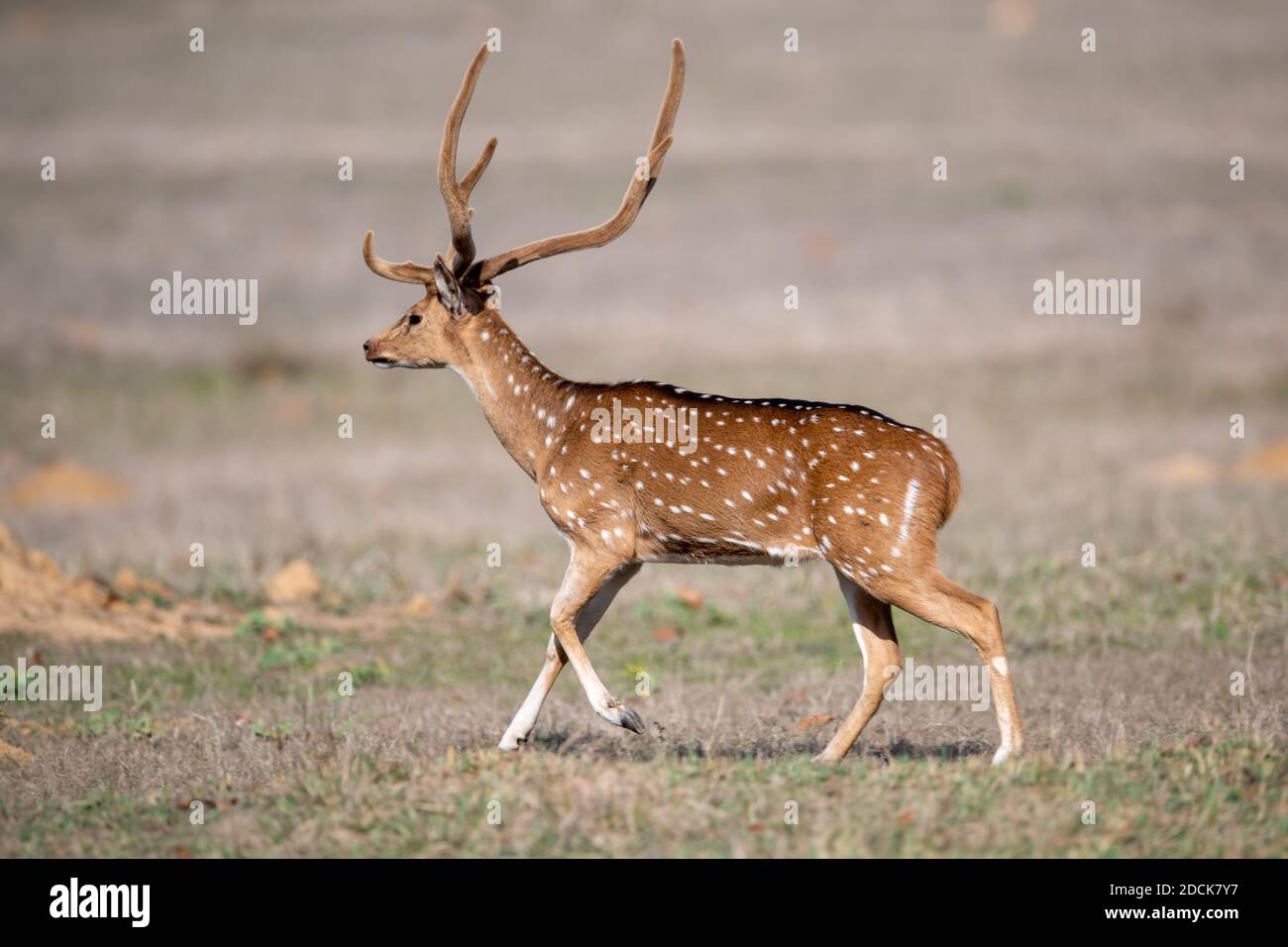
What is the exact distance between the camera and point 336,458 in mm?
24516

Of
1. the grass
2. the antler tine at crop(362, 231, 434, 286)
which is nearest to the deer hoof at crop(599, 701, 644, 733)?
the grass

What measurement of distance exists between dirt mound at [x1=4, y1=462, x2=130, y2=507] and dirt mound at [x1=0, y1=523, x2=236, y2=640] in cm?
875

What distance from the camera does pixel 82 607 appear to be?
43.7ft

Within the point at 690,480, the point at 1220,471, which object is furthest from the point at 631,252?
the point at 690,480

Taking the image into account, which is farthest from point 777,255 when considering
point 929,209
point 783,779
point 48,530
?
point 783,779

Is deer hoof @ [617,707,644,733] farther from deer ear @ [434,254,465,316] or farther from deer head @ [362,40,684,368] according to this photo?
deer ear @ [434,254,465,316]

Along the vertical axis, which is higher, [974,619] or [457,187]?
[457,187]

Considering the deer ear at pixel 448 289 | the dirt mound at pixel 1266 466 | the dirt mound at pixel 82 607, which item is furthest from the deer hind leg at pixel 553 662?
the dirt mound at pixel 1266 466

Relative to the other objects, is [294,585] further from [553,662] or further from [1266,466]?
[1266,466]

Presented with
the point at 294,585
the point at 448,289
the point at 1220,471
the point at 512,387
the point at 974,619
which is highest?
the point at 448,289

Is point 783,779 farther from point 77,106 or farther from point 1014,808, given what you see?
point 77,106

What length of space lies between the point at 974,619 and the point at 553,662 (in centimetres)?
234

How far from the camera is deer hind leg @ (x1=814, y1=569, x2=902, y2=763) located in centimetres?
895

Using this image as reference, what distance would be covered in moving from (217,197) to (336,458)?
19604 mm
